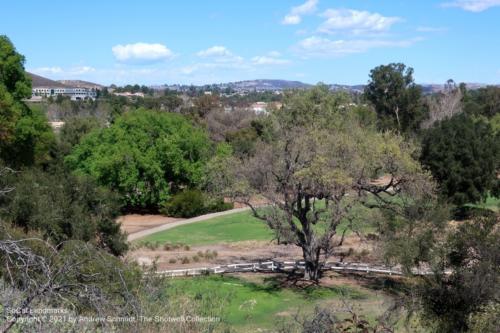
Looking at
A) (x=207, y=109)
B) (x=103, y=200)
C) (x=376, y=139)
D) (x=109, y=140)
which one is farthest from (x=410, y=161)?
(x=207, y=109)

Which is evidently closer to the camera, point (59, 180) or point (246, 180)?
point (246, 180)

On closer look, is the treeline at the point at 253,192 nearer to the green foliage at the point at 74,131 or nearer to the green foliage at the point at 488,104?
the green foliage at the point at 74,131

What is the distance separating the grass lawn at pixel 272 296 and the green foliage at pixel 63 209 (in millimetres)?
4004

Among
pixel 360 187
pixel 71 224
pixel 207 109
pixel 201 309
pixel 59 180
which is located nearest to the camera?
pixel 201 309

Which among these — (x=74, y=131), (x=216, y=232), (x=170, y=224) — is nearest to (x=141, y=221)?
(x=170, y=224)

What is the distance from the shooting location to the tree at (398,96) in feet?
251

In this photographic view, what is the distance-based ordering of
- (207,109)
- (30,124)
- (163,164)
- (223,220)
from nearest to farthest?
1. (30,124)
2. (223,220)
3. (163,164)
4. (207,109)

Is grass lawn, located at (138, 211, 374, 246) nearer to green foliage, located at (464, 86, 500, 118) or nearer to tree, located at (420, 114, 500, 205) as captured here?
tree, located at (420, 114, 500, 205)

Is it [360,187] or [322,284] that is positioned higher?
[360,187]

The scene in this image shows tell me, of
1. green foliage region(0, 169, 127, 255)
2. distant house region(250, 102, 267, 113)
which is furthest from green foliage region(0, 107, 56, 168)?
distant house region(250, 102, 267, 113)

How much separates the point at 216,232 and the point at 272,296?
16283 mm

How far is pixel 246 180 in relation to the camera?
25.3m

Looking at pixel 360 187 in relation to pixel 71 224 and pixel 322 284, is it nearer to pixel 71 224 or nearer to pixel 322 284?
pixel 322 284

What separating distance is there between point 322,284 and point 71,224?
1121 cm
